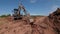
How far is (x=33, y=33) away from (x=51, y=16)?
13.3ft

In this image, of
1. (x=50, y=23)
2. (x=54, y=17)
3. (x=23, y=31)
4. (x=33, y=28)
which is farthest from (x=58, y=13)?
(x=23, y=31)

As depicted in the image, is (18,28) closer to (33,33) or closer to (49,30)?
(33,33)

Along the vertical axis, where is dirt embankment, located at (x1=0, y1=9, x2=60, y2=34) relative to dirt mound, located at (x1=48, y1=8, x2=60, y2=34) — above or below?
below

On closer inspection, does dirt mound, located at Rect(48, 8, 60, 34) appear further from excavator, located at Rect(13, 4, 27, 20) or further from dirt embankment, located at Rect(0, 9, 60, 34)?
excavator, located at Rect(13, 4, 27, 20)

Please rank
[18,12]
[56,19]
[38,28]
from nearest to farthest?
[38,28], [56,19], [18,12]

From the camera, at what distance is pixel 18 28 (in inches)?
539

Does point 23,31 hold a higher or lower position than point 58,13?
lower

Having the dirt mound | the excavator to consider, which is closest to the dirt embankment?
the dirt mound

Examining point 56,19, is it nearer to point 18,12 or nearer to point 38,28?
point 38,28

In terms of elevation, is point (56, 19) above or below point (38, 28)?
above

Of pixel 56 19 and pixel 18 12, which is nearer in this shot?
pixel 56 19

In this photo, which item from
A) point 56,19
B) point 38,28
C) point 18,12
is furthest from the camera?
point 18,12

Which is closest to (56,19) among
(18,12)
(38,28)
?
(38,28)

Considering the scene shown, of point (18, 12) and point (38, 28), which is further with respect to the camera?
point (18, 12)
